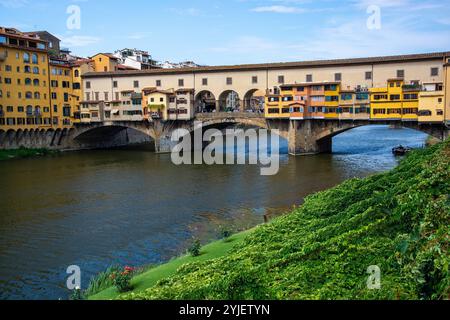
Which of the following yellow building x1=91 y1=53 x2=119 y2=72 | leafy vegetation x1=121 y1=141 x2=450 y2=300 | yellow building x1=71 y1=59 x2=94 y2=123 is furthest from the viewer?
yellow building x1=91 y1=53 x2=119 y2=72

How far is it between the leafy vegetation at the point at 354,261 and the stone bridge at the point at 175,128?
3522 cm

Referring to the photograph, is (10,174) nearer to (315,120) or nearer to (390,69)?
(315,120)

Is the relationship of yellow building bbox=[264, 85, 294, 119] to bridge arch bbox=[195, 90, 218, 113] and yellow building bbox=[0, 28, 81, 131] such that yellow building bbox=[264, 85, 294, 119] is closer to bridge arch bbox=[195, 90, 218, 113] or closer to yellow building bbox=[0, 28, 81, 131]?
bridge arch bbox=[195, 90, 218, 113]

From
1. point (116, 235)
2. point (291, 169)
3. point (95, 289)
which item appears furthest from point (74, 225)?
point (291, 169)

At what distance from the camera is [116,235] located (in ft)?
74.3

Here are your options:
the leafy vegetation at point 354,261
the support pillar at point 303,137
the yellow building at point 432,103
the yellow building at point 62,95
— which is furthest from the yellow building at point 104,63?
the leafy vegetation at point 354,261

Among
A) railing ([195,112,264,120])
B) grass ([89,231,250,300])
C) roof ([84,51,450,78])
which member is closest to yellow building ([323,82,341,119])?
roof ([84,51,450,78])

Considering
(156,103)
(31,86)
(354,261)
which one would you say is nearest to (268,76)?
(156,103)

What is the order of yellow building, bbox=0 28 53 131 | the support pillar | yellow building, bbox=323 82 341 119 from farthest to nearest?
yellow building, bbox=0 28 53 131
the support pillar
yellow building, bbox=323 82 341 119

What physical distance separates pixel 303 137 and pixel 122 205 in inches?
1136

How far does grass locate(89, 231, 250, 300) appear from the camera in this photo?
45.8 feet

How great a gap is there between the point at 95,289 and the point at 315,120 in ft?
135

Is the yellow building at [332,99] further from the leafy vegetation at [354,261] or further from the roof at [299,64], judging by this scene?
the leafy vegetation at [354,261]

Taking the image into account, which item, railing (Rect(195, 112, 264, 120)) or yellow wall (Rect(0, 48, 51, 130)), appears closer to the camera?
railing (Rect(195, 112, 264, 120))
